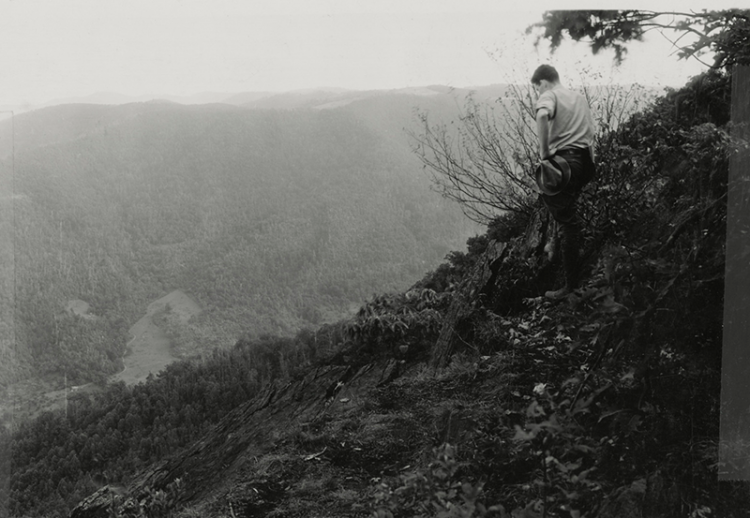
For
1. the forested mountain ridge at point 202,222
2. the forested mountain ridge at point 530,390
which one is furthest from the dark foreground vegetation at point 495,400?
the forested mountain ridge at point 202,222

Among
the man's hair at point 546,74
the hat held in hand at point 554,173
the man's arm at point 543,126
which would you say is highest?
the man's hair at point 546,74

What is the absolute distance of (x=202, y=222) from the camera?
286 inches

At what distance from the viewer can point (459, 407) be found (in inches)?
152

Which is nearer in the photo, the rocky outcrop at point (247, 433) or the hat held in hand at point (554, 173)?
the hat held in hand at point (554, 173)

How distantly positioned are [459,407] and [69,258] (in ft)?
17.6

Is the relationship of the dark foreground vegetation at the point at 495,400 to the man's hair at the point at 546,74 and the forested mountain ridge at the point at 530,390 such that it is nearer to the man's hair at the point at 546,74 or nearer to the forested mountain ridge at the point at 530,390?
the forested mountain ridge at the point at 530,390

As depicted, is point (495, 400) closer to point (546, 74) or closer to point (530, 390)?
point (530, 390)

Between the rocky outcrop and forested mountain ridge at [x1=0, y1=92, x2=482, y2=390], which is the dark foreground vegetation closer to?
the rocky outcrop

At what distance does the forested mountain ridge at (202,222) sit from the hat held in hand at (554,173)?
4.40 meters

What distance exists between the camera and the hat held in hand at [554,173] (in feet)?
11.1

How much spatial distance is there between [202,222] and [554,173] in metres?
5.21

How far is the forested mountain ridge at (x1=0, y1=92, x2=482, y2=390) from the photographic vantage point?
6.37 metres

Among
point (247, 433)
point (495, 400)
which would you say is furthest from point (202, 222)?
point (495, 400)

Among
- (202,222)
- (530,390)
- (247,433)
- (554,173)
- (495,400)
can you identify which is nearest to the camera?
(554,173)
